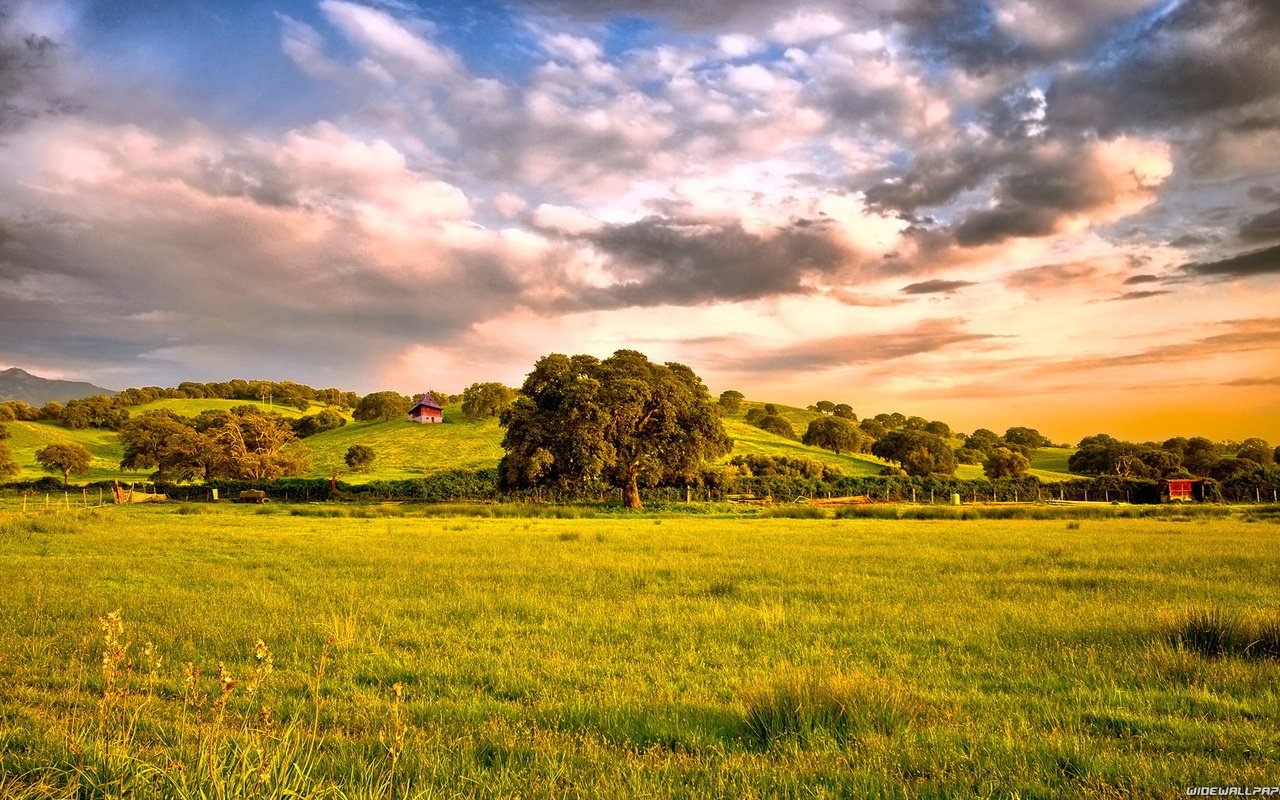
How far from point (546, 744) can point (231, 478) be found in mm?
76857

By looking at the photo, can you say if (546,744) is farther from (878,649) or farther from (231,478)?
(231,478)

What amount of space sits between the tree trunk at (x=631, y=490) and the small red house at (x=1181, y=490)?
2335 inches

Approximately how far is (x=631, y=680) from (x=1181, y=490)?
92.9m

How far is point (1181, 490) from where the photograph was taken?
7875 cm

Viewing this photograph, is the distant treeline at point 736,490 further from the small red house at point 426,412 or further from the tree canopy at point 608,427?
the small red house at point 426,412

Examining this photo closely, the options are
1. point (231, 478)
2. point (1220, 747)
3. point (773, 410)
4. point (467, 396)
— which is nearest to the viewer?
point (1220, 747)

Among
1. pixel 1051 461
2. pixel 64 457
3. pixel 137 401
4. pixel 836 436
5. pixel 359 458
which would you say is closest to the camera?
pixel 64 457

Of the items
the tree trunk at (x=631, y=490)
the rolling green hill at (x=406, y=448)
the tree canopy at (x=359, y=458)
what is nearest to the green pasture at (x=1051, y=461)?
the rolling green hill at (x=406, y=448)

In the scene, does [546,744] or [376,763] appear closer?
[376,763]

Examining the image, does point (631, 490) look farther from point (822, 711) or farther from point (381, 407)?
point (381, 407)

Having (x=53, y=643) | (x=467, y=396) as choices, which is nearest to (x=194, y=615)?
(x=53, y=643)

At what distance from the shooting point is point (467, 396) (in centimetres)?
12800

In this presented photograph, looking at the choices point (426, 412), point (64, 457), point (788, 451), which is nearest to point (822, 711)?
point (788, 451)

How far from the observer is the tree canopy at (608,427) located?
51094mm
